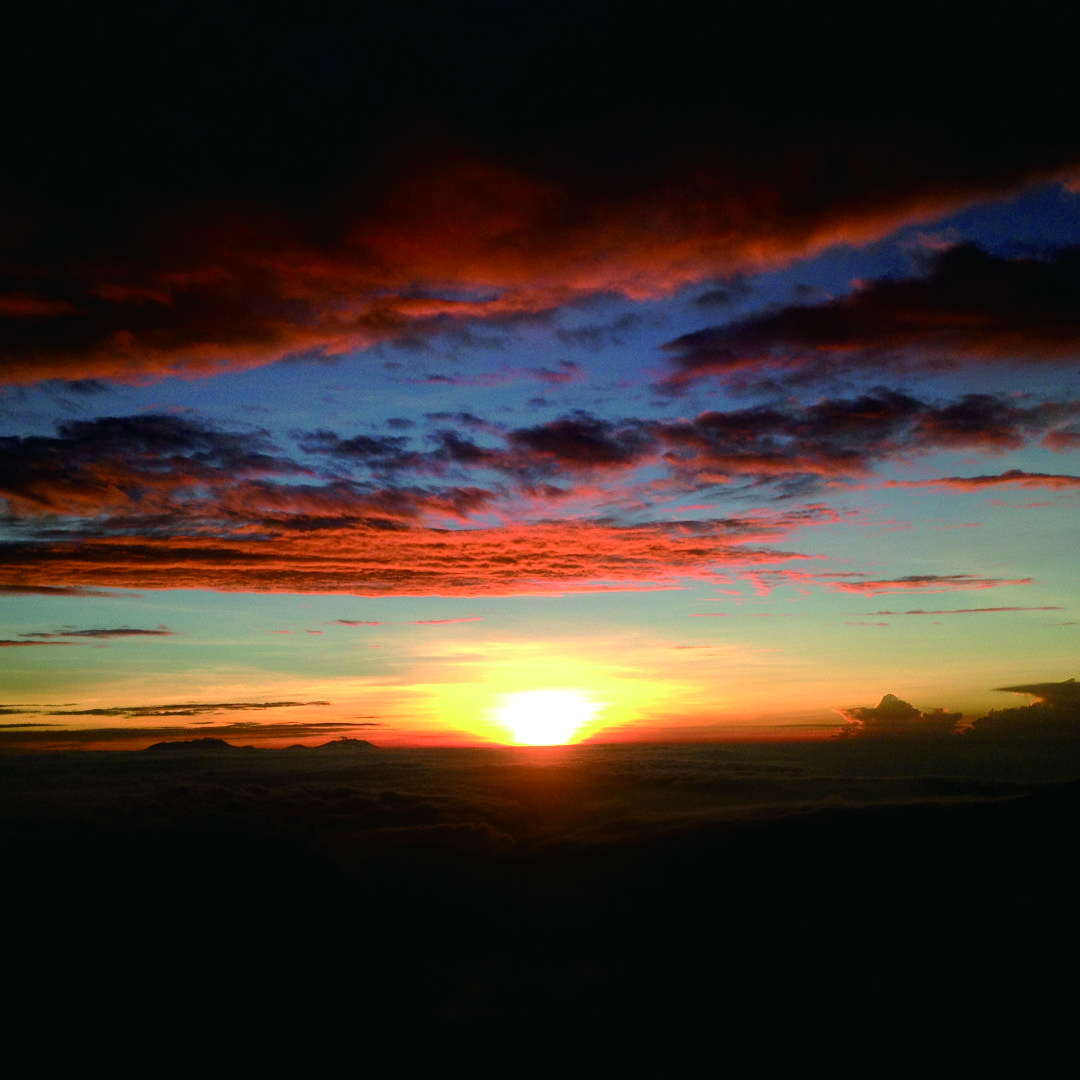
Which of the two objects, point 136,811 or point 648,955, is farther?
point 136,811

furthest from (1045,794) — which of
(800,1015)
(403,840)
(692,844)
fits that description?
(403,840)

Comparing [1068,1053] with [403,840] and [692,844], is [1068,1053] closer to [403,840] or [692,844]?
[692,844]

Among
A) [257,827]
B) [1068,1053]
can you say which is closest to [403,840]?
[257,827]

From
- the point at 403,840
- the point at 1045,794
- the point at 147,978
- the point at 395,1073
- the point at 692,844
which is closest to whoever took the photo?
the point at 395,1073

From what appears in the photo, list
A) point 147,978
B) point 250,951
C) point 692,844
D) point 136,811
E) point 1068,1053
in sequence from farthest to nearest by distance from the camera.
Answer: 1. point 136,811
2. point 692,844
3. point 250,951
4. point 147,978
5. point 1068,1053

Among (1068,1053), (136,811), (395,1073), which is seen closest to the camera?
(1068,1053)

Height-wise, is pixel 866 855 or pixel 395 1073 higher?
pixel 866 855

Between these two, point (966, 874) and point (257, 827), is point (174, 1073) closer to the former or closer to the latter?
point (257, 827)

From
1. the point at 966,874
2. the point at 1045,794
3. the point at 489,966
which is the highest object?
the point at 1045,794

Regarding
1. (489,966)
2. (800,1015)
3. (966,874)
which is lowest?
(489,966)
